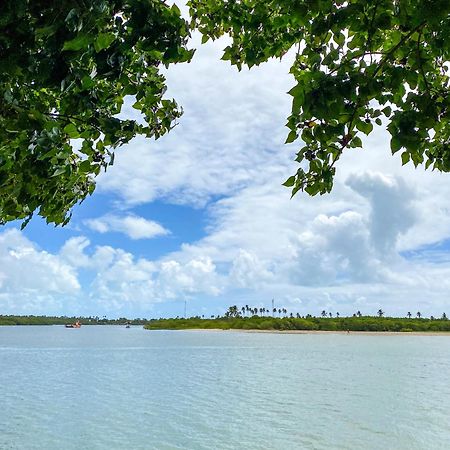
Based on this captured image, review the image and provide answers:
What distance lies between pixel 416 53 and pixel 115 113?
4.10 metres

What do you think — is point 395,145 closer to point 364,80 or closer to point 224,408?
point 364,80

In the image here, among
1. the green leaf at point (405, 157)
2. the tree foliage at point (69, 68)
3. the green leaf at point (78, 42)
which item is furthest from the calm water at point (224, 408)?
the green leaf at point (78, 42)

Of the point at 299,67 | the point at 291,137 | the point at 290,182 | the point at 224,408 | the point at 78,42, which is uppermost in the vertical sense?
the point at 299,67

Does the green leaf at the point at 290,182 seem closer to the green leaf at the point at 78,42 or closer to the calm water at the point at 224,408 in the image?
the green leaf at the point at 78,42

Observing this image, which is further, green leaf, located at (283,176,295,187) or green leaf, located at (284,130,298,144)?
green leaf, located at (283,176,295,187)

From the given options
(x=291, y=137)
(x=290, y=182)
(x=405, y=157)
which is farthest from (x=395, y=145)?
(x=290, y=182)

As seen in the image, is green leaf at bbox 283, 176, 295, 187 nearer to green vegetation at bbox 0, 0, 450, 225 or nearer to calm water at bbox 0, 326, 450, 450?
green vegetation at bbox 0, 0, 450, 225

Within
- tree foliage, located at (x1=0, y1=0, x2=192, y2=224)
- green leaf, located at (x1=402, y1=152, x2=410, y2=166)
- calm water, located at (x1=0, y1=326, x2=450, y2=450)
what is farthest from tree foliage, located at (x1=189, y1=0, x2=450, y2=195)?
calm water, located at (x1=0, y1=326, x2=450, y2=450)

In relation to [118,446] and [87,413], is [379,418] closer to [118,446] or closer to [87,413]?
[118,446]

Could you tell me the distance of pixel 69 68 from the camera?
3.55m

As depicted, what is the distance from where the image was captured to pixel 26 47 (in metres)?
3.74

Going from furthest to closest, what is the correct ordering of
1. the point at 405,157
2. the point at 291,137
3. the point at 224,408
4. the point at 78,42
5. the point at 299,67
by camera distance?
the point at 224,408
the point at 299,67
the point at 291,137
the point at 405,157
the point at 78,42

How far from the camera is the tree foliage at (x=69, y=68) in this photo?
334cm

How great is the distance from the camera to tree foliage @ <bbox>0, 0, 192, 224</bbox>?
11.0 ft
